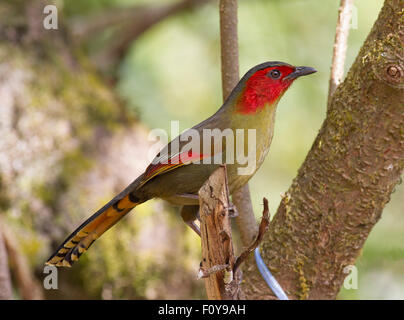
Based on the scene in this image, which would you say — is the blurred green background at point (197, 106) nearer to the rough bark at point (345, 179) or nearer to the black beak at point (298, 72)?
the rough bark at point (345, 179)

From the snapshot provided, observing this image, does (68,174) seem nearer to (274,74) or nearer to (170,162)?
(170,162)

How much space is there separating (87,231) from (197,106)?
363cm

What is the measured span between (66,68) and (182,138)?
9.47ft

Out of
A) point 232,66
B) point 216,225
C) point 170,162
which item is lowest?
point 216,225

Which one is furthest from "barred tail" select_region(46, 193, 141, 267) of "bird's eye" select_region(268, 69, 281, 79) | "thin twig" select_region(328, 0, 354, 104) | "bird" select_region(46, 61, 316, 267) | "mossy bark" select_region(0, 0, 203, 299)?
"mossy bark" select_region(0, 0, 203, 299)

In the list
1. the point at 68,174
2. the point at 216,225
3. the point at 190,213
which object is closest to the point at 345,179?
the point at 216,225

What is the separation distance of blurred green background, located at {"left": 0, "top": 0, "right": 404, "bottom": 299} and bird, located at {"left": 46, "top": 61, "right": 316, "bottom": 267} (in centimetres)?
155

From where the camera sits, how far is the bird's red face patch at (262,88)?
2967mm

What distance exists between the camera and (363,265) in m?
4.05

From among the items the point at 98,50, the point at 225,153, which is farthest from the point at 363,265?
the point at 98,50

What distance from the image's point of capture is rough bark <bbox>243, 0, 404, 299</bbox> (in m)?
2.64

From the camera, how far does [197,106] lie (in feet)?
21.4

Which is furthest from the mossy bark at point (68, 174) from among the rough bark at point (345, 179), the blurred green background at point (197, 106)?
the rough bark at point (345, 179)
